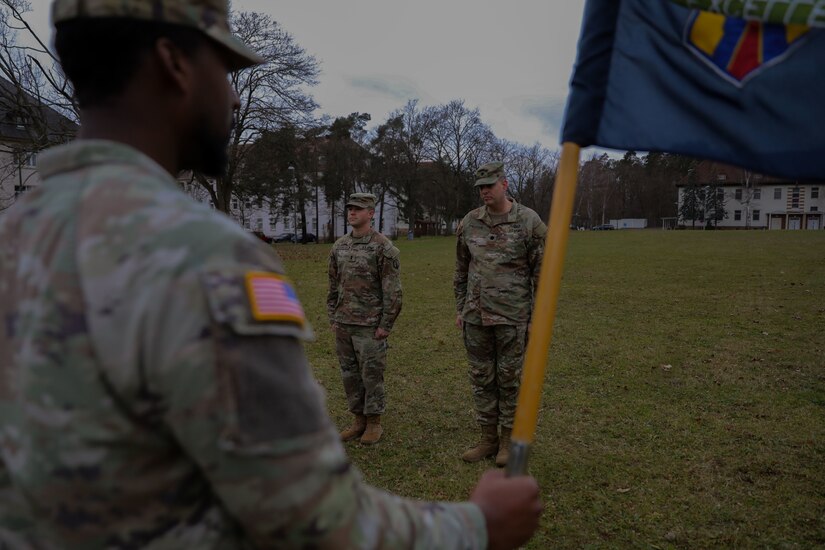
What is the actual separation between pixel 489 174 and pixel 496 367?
1.84 metres

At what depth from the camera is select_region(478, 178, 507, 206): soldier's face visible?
5.30m

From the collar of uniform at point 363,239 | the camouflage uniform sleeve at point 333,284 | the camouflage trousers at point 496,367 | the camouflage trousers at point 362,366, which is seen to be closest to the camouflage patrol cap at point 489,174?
the collar of uniform at point 363,239

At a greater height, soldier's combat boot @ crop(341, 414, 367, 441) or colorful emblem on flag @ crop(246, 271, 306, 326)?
colorful emblem on flag @ crop(246, 271, 306, 326)

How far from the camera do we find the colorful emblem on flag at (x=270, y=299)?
0.92 metres

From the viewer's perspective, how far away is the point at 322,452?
95 centimetres

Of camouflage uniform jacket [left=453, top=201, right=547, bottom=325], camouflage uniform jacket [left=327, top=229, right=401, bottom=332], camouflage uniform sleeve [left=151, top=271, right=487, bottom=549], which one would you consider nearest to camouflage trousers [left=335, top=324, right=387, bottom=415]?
camouflage uniform jacket [left=327, top=229, right=401, bottom=332]

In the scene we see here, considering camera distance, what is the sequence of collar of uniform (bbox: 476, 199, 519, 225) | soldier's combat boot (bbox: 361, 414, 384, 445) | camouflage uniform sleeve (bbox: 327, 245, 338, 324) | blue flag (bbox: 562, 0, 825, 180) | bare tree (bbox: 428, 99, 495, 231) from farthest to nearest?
1. bare tree (bbox: 428, 99, 495, 231)
2. camouflage uniform sleeve (bbox: 327, 245, 338, 324)
3. soldier's combat boot (bbox: 361, 414, 384, 445)
4. collar of uniform (bbox: 476, 199, 519, 225)
5. blue flag (bbox: 562, 0, 825, 180)

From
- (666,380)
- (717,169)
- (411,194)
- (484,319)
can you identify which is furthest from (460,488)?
(717,169)

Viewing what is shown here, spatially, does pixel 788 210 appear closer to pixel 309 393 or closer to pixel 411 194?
Answer: pixel 411 194

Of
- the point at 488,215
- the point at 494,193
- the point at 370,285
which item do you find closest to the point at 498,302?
the point at 488,215

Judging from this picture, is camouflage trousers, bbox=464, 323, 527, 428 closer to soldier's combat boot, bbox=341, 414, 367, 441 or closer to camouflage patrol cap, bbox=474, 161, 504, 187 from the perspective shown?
soldier's combat boot, bbox=341, 414, 367, 441

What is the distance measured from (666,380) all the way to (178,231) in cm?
747

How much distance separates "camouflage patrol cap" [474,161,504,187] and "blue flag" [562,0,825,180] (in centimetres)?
351

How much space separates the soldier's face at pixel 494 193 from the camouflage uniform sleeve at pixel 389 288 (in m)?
1.06
